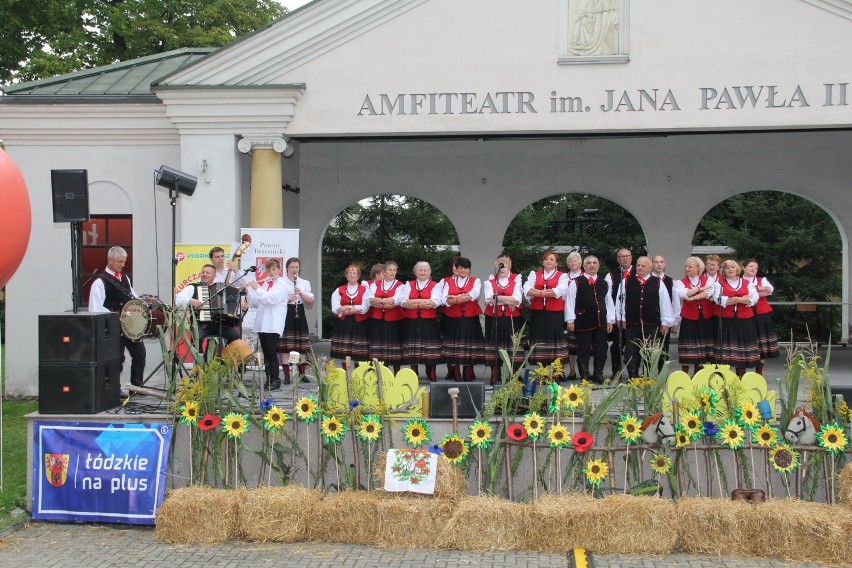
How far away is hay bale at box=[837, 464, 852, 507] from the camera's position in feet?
20.6

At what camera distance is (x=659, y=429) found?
661cm

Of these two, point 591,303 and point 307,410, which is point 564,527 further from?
point 591,303

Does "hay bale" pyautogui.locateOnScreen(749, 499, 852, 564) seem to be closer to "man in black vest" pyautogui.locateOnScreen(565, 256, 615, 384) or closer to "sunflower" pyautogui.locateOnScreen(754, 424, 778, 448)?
"sunflower" pyautogui.locateOnScreen(754, 424, 778, 448)

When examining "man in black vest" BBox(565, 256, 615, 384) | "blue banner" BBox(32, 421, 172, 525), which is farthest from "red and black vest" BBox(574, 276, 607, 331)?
"blue banner" BBox(32, 421, 172, 525)

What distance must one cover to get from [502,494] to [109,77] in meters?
10.6

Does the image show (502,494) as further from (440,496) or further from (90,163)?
(90,163)

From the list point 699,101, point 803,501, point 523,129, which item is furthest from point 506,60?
point 803,501

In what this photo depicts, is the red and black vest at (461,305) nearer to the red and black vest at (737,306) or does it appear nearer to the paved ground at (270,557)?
the red and black vest at (737,306)

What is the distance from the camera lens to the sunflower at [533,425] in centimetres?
666

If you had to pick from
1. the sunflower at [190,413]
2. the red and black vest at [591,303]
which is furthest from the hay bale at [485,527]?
the red and black vest at [591,303]

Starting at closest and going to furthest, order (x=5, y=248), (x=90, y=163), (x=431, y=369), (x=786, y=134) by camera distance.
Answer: (x=5, y=248) → (x=431, y=369) → (x=90, y=163) → (x=786, y=134)

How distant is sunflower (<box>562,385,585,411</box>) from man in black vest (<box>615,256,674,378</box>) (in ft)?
13.0

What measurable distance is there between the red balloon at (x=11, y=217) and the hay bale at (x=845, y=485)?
6631 mm

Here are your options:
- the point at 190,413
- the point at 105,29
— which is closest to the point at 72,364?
the point at 190,413
